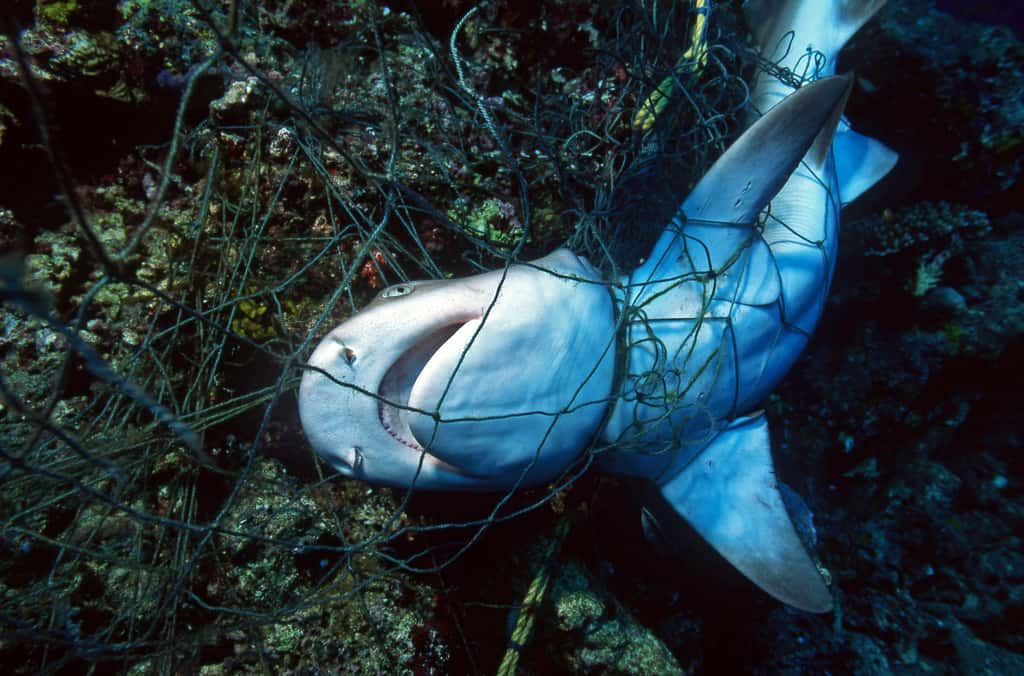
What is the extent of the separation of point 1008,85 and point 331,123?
272 inches

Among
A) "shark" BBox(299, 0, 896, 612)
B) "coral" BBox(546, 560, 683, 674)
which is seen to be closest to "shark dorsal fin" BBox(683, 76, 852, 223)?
"shark" BBox(299, 0, 896, 612)

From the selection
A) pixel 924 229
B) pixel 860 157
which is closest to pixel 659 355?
pixel 860 157

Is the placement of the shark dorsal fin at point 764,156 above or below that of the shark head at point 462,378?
above

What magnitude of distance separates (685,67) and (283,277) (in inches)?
107

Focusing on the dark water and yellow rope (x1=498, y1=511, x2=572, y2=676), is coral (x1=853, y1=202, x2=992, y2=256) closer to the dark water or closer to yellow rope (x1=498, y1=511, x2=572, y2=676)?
yellow rope (x1=498, y1=511, x2=572, y2=676)

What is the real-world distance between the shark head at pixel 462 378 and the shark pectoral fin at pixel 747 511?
1.18 m

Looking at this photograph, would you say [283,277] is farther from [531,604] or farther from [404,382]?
[531,604]

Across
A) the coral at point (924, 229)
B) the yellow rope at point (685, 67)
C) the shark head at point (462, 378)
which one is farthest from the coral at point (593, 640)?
the coral at point (924, 229)

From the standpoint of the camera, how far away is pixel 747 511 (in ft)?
8.50

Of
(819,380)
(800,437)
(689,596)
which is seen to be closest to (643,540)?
(689,596)

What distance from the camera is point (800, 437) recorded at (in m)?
4.68

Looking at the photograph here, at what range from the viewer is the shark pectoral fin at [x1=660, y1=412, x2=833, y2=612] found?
2402 millimetres

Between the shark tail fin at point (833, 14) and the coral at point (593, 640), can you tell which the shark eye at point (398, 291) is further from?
the shark tail fin at point (833, 14)

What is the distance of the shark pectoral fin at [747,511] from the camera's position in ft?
7.88
